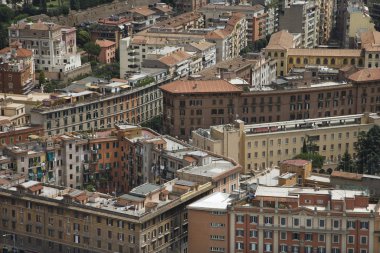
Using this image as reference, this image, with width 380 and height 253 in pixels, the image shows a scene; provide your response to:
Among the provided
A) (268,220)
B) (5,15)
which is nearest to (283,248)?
(268,220)

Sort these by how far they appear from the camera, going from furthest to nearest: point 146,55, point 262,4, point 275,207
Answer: point 262,4 → point 146,55 → point 275,207

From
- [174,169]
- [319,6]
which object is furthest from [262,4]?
[174,169]

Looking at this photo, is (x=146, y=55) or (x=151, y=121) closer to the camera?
(x=151, y=121)

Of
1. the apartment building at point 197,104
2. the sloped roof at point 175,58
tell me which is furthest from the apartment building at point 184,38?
the apartment building at point 197,104

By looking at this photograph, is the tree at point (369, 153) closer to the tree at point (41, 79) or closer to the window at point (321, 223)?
the window at point (321, 223)

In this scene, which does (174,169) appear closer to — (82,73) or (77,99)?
(77,99)

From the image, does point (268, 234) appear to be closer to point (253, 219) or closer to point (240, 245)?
point (253, 219)
